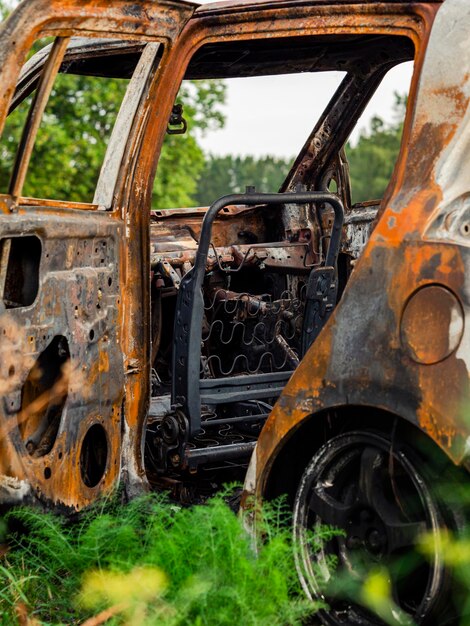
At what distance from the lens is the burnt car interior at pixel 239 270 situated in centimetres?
426

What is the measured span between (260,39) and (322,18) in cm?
38

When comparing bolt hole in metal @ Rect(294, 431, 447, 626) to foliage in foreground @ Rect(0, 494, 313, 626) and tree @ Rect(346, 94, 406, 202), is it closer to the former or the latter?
foliage in foreground @ Rect(0, 494, 313, 626)

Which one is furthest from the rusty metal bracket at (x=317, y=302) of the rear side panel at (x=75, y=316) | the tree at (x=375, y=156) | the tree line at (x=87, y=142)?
the tree at (x=375, y=156)

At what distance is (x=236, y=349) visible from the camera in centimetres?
518

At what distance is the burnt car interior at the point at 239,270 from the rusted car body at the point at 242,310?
0.01 m

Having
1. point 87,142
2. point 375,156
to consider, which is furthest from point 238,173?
point 87,142

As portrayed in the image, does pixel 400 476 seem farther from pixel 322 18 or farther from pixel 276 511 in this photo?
pixel 322 18

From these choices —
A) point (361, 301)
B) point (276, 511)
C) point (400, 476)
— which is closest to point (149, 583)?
point (276, 511)

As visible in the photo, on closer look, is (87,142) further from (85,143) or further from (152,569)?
(152,569)

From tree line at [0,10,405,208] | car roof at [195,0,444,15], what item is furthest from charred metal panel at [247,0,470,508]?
tree line at [0,10,405,208]

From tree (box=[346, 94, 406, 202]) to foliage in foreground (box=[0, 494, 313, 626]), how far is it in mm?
62878

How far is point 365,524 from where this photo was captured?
337 centimetres

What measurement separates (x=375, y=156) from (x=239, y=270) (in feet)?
220

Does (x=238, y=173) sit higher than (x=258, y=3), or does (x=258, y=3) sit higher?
(x=238, y=173)
